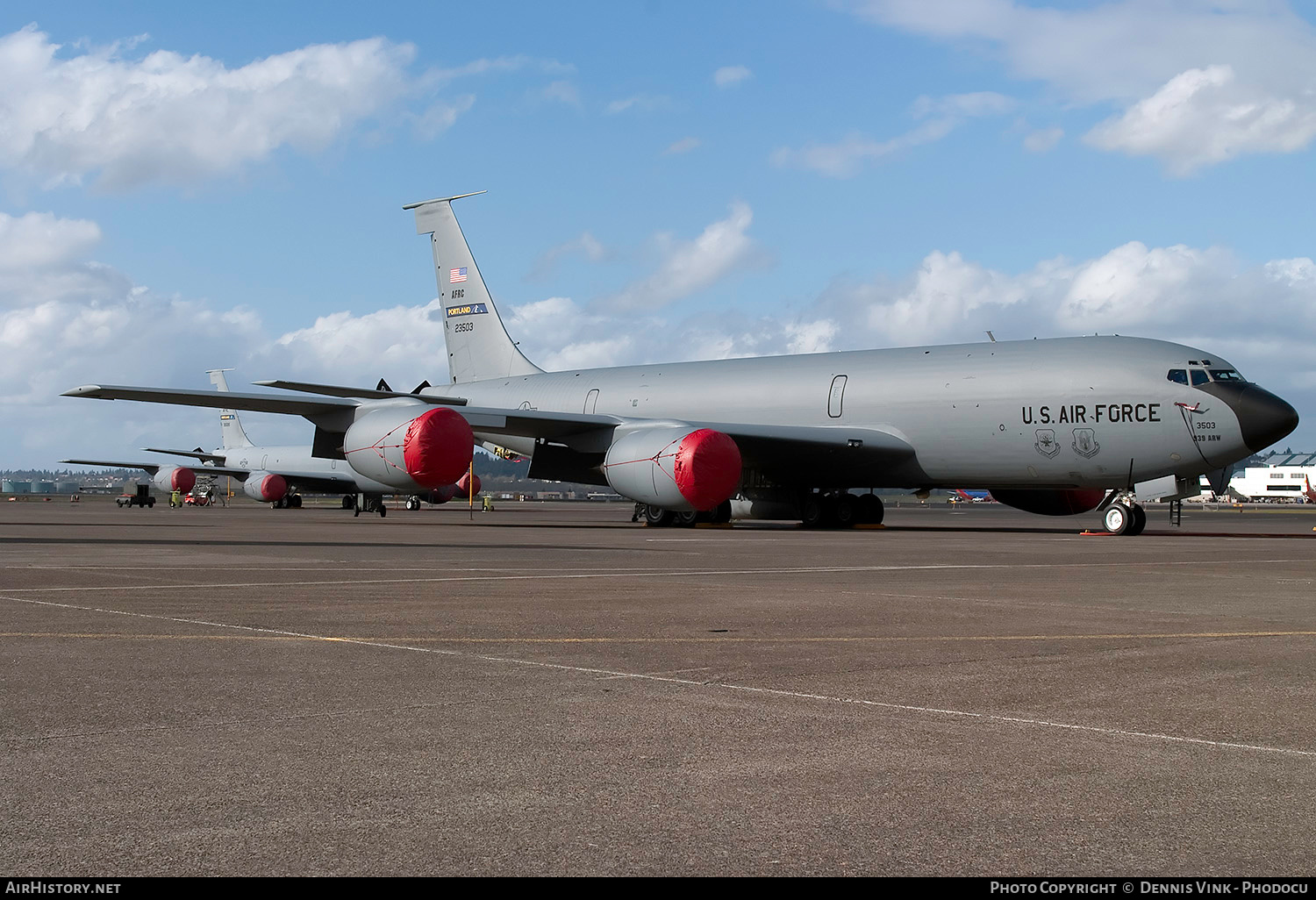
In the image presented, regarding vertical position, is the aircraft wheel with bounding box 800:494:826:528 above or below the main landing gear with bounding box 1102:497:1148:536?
below

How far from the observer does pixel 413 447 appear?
25.8m

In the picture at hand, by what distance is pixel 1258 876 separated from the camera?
3.35 meters

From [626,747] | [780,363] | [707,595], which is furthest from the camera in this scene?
[780,363]

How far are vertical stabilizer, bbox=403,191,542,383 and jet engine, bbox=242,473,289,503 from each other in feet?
81.9

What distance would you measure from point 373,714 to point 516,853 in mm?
2194

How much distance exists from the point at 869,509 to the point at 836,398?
404 cm

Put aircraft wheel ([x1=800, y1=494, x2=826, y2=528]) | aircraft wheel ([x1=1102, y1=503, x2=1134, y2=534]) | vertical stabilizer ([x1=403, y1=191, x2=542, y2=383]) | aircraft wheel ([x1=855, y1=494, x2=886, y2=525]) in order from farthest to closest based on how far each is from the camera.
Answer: vertical stabilizer ([x1=403, y1=191, x2=542, y2=383]) < aircraft wheel ([x1=855, y1=494, x2=886, y2=525]) < aircraft wheel ([x1=800, y1=494, x2=826, y2=528]) < aircraft wheel ([x1=1102, y1=503, x2=1134, y2=534])

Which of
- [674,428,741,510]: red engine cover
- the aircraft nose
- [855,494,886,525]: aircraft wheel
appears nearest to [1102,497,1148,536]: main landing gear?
the aircraft nose

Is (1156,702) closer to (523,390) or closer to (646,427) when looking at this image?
(646,427)

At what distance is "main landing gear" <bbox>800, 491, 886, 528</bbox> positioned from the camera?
31406mm

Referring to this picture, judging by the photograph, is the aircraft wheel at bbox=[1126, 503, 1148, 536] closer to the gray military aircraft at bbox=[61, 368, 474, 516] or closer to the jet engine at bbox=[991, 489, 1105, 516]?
the jet engine at bbox=[991, 489, 1105, 516]

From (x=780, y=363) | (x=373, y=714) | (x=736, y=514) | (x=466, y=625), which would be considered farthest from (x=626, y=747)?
(x=736, y=514)

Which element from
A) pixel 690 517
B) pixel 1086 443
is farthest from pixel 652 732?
pixel 690 517

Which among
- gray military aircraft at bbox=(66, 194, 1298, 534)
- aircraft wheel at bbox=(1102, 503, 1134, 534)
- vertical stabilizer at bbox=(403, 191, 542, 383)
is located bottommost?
aircraft wheel at bbox=(1102, 503, 1134, 534)
